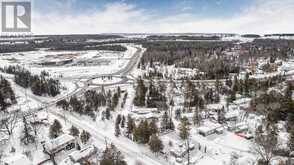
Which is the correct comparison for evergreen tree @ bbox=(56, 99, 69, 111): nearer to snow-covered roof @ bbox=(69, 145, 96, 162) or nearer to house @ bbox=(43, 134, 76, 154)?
house @ bbox=(43, 134, 76, 154)

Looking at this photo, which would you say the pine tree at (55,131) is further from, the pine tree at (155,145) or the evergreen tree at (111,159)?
the pine tree at (155,145)

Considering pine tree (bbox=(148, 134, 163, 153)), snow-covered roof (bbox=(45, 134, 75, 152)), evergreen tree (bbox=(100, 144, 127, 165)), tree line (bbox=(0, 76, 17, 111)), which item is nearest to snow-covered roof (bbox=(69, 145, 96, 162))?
snow-covered roof (bbox=(45, 134, 75, 152))

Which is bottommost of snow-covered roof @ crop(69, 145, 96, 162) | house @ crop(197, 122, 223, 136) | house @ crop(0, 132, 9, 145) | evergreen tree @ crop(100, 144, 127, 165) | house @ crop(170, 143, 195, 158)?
house @ crop(0, 132, 9, 145)

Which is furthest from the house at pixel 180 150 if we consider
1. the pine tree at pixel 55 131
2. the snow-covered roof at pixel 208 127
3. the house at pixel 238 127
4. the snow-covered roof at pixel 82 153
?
the pine tree at pixel 55 131

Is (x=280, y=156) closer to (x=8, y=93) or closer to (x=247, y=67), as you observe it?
(x=8, y=93)

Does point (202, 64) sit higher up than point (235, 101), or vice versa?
point (202, 64)

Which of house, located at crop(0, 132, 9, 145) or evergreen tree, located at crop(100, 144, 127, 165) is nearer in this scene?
evergreen tree, located at crop(100, 144, 127, 165)

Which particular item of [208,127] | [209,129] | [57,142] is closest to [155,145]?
[209,129]

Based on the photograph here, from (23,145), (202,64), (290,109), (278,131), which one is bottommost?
(23,145)

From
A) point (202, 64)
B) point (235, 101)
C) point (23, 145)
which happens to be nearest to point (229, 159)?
point (235, 101)

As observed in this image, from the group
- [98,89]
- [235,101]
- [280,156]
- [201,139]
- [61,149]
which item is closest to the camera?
[280,156]
